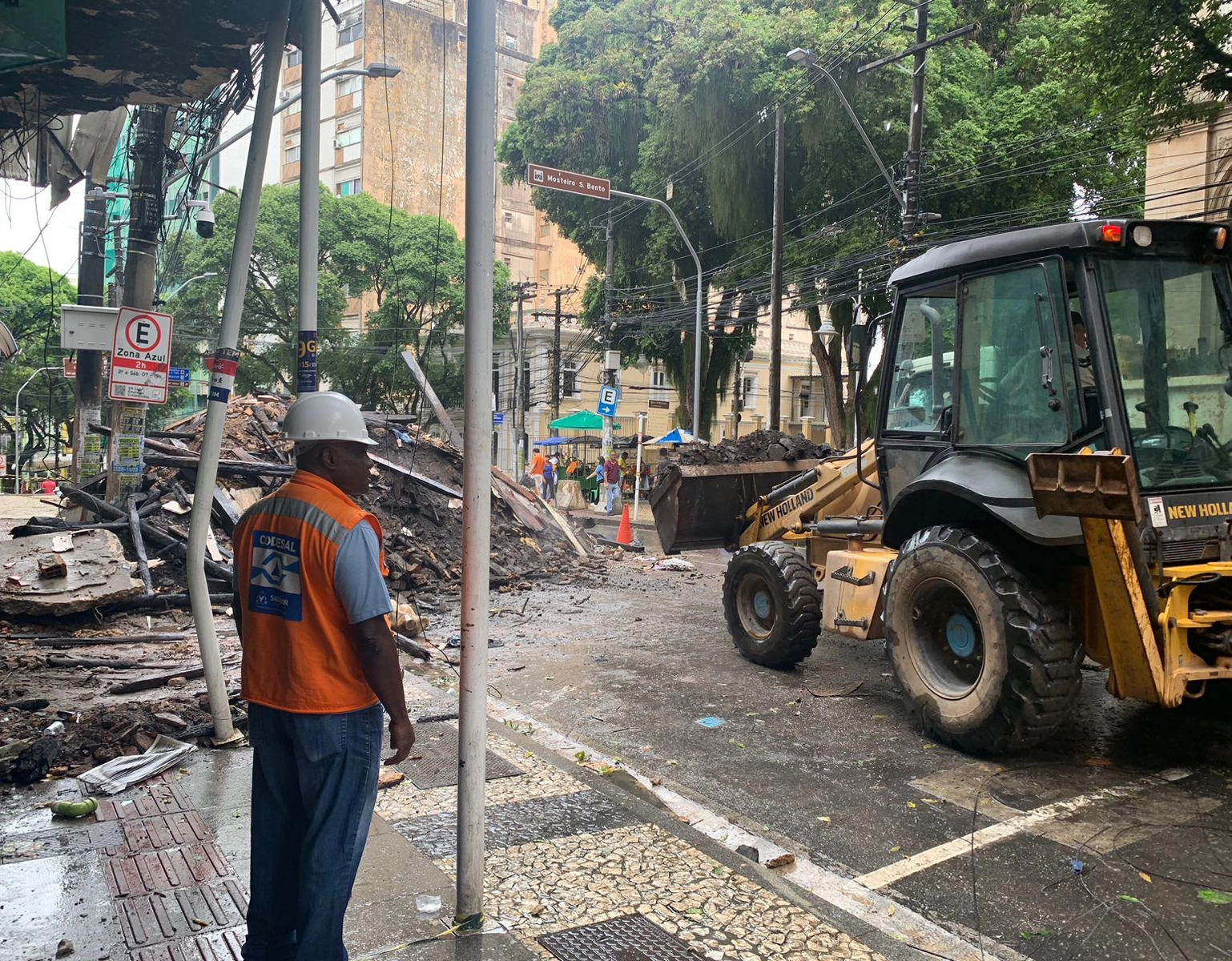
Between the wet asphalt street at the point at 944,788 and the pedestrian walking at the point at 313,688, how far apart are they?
2.49 metres

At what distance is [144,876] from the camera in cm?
398

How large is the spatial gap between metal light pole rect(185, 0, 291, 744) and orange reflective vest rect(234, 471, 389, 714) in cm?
275

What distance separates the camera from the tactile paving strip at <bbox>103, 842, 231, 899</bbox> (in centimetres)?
388

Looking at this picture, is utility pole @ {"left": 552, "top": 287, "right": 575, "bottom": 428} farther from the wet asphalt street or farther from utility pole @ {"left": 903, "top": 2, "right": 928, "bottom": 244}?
the wet asphalt street

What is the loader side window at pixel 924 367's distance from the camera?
21.3ft

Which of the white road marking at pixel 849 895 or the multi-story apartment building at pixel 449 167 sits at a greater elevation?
the multi-story apartment building at pixel 449 167

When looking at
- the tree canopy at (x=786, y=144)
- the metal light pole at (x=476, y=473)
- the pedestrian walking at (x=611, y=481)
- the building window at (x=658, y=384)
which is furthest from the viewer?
the building window at (x=658, y=384)

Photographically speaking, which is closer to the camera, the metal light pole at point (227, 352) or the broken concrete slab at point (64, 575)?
the metal light pole at point (227, 352)

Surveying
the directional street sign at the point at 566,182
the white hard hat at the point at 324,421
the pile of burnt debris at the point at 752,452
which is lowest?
the pile of burnt debris at the point at 752,452

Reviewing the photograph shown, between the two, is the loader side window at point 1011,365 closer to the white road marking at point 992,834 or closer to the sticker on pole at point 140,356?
the white road marking at point 992,834

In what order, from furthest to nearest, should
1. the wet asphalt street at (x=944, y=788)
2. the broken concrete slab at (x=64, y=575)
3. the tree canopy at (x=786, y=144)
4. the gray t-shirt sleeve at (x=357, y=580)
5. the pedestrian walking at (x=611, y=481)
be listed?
1. the pedestrian walking at (x=611, y=481)
2. the tree canopy at (x=786, y=144)
3. the broken concrete slab at (x=64, y=575)
4. the wet asphalt street at (x=944, y=788)
5. the gray t-shirt sleeve at (x=357, y=580)

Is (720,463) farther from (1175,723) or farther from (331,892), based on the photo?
(331,892)

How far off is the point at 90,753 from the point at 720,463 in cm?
669

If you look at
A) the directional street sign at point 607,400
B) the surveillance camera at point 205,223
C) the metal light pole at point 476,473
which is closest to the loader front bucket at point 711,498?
the metal light pole at point 476,473
